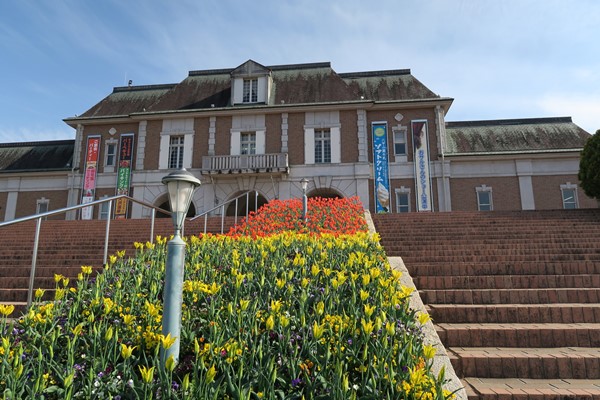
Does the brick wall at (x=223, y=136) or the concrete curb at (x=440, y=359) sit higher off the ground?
the brick wall at (x=223, y=136)

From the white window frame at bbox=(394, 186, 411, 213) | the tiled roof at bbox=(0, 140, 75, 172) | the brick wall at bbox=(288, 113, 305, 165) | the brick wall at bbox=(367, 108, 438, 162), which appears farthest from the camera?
the tiled roof at bbox=(0, 140, 75, 172)

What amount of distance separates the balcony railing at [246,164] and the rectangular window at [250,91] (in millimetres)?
4035

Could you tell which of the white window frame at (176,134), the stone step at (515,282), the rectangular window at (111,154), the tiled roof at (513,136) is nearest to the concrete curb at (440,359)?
the stone step at (515,282)

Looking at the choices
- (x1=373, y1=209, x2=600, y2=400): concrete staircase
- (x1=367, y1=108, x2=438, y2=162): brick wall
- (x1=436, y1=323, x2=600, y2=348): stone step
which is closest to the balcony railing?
(x1=367, y1=108, x2=438, y2=162): brick wall

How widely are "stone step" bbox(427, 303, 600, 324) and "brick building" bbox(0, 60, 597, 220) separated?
16202 millimetres

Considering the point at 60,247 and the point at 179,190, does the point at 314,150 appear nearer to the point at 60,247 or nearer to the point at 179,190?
the point at 60,247

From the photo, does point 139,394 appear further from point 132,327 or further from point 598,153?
point 598,153

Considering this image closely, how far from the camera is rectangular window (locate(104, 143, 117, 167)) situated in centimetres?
2348

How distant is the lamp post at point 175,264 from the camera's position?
2977 mm

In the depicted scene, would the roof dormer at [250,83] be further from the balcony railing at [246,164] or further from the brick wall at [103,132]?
the brick wall at [103,132]

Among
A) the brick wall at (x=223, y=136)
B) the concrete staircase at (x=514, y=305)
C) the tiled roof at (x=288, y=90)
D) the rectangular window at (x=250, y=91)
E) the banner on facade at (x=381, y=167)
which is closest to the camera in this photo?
the concrete staircase at (x=514, y=305)

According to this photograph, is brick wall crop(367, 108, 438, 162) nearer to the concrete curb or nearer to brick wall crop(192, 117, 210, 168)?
brick wall crop(192, 117, 210, 168)

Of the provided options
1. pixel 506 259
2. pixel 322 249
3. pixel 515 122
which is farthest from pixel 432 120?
pixel 322 249

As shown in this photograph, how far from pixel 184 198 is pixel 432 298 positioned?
3969mm
